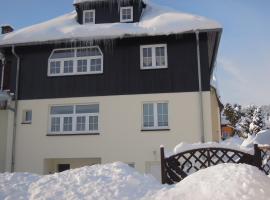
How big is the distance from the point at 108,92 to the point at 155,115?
7.11 feet

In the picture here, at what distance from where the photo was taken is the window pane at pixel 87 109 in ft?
51.1

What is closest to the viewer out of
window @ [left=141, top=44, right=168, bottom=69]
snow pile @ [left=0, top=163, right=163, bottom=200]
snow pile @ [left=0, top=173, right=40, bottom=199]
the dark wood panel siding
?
snow pile @ [left=0, top=163, right=163, bottom=200]

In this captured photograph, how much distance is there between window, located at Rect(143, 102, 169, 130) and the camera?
14.8m

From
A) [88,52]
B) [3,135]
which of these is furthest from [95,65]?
[3,135]

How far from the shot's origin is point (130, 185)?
7.29 m

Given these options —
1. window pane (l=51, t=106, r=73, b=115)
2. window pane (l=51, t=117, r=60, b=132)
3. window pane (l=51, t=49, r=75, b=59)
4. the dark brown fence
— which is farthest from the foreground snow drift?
window pane (l=51, t=49, r=75, b=59)

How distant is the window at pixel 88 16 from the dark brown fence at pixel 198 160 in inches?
395

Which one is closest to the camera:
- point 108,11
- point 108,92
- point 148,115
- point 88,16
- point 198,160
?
point 198,160

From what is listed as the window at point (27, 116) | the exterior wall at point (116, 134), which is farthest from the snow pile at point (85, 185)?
the window at point (27, 116)

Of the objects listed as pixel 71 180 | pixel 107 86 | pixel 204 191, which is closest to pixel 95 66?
pixel 107 86

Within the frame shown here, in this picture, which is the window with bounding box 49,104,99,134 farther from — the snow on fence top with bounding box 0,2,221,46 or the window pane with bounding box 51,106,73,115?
the snow on fence top with bounding box 0,2,221,46

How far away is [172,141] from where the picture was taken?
14.4 meters

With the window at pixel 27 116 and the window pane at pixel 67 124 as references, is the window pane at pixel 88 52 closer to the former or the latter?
the window pane at pixel 67 124

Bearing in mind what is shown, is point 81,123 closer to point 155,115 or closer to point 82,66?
point 82,66
